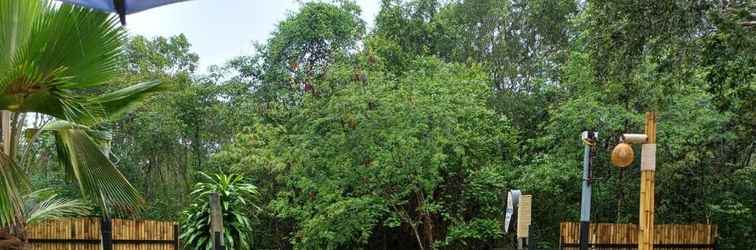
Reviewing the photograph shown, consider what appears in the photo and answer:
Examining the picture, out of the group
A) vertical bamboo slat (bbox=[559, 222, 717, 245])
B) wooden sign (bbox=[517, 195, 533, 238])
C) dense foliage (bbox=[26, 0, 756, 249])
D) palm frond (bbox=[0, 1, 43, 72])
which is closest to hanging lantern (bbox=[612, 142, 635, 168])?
wooden sign (bbox=[517, 195, 533, 238])

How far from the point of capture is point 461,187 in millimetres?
11789

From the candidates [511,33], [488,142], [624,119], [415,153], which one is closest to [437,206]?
[415,153]

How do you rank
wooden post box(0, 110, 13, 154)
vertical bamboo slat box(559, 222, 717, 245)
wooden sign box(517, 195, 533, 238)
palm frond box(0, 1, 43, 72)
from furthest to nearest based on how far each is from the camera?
1. vertical bamboo slat box(559, 222, 717, 245)
2. wooden sign box(517, 195, 533, 238)
3. wooden post box(0, 110, 13, 154)
4. palm frond box(0, 1, 43, 72)

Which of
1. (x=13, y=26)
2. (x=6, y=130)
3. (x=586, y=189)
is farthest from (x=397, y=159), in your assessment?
(x=13, y=26)

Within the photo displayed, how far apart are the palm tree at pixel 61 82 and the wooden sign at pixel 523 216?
286 centimetres

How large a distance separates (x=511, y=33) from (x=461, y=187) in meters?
4.74

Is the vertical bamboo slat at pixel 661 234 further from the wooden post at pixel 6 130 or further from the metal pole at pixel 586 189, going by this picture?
the wooden post at pixel 6 130

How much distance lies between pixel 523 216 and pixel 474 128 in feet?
18.4

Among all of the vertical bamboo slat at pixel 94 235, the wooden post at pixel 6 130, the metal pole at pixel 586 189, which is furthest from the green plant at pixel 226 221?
the wooden post at pixel 6 130

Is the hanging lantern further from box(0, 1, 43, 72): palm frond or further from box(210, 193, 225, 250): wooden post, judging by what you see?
box(0, 1, 43, 72): palm frond

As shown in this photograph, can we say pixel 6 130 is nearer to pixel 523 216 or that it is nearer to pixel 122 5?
pixel 122 5

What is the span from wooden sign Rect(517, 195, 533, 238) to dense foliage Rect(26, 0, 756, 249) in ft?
8.09

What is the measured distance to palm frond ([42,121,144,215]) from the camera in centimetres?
425

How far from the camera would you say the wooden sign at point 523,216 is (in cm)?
560
